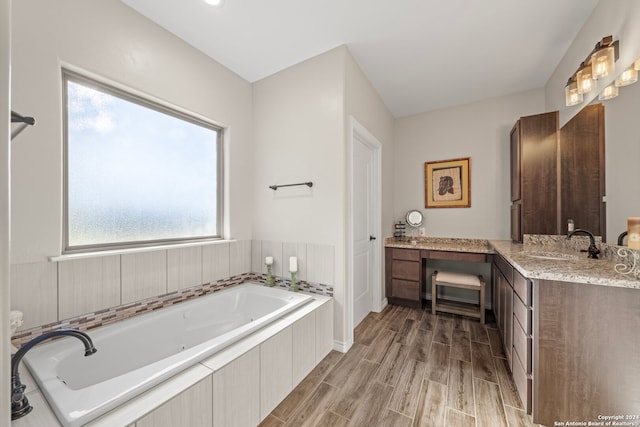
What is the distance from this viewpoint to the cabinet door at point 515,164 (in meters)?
2.54

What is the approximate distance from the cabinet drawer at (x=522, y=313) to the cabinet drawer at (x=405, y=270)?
50.6 inches

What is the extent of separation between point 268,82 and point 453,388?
3.10 meters

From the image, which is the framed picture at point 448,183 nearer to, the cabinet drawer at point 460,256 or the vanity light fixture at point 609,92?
the cabinet drawer at point 460,256

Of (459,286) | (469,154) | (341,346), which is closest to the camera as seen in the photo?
(341,346)

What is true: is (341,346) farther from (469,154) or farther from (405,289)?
(469,154)

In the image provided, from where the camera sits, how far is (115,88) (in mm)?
1684

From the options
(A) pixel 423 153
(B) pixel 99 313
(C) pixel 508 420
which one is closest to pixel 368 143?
(A) pixel 423 153

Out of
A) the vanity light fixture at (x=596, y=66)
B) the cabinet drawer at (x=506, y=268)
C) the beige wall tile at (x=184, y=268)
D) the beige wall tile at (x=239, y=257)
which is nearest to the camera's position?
the vanity light fixture at (x=596, y=66)

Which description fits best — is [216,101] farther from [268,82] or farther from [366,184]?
[366,184]

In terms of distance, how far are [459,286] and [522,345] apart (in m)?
1.20

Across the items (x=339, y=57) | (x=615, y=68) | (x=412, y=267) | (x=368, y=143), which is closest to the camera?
(x=615, y=68)

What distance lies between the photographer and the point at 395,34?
197cm

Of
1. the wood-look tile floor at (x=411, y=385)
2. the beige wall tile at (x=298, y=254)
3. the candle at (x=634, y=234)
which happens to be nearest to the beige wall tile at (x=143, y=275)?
the beige wall tile at (x=298, y=254)

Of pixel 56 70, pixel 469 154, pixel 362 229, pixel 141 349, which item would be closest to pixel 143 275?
pixel 141 349
